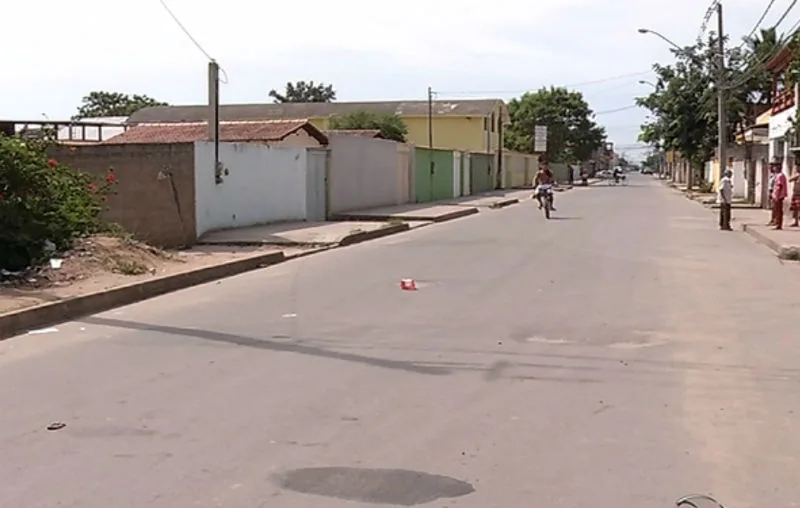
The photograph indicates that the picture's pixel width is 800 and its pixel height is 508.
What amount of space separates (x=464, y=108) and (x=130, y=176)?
61902 millimetres

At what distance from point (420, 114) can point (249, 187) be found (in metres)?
55.7

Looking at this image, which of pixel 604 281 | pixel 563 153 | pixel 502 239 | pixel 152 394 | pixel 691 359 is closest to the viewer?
pixel 152 394

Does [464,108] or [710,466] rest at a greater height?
[464,108]

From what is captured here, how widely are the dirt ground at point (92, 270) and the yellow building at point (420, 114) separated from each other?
60.7m

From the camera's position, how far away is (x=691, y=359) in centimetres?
923

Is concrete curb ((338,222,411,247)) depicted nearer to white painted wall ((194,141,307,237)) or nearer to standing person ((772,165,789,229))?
white painted wall ((194,141,307,237))

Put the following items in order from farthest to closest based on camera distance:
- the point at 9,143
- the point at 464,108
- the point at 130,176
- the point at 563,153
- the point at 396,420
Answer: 1. the point at 563,153
2. the point at 464,108
3. the point at 130,176
4. the point at 9,143
5. the point at 396,420

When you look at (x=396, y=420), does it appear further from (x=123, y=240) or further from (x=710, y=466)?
(x=123, y=240)

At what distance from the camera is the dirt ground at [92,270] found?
40.5ft

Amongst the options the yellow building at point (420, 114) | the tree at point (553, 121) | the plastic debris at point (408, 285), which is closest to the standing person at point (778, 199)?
the plastic debris at point (408, 285)

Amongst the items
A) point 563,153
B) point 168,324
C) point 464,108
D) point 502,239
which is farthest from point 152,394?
point 563,153

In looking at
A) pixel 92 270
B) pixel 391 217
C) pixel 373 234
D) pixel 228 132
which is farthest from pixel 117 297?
pixel 228 132

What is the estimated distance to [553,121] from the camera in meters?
108

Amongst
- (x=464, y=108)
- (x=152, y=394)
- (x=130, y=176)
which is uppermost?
(x=464, y=108)
